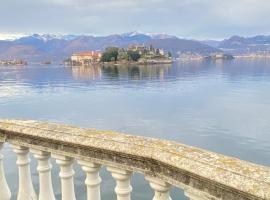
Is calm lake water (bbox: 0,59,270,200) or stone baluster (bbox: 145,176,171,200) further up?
stone baluster (bbox: 145,176,171,200)

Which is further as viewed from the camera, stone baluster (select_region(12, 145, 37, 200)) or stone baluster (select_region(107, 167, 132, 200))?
stone baluster (select_region(12, 145, 37, 200))

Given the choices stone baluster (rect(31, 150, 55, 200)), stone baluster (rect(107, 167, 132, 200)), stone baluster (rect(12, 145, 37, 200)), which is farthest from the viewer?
stone baluster (rect(12, 145, 37, 200))

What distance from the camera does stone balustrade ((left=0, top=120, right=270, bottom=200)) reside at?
2.55 meters

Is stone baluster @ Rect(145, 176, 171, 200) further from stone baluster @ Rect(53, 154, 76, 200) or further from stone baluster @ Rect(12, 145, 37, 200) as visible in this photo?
stone baluster @ Rect(12, 145, 37, 200)

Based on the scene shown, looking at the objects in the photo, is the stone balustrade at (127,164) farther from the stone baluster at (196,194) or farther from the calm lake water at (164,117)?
the calm lake water at (164,117)

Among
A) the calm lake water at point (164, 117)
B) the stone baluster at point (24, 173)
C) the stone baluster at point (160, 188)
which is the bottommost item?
the calm lake water at point (164, 117)

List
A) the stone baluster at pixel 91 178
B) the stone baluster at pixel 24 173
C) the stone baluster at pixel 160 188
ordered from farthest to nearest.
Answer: the stone baluster at pixel 24 173
the stone baluster at pixel 91 178
the stone baluster at pixel 160 188

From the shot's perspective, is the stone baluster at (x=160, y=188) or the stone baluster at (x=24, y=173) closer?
the stone baluster at (x=160, y=188)

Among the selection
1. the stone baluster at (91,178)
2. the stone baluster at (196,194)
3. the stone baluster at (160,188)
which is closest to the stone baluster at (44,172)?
the stone baluster at (91,178)

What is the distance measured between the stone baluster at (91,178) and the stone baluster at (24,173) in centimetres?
109

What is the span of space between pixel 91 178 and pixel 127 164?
605 millimetres

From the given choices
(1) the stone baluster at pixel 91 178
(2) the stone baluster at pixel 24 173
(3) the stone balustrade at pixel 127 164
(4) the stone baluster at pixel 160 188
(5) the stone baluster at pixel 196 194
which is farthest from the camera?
(2) the stone baluster at pixel 24 173

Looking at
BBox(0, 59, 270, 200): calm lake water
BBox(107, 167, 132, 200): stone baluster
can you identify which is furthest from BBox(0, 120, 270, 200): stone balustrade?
BBox(0, 59, 270, 200): calm lake water

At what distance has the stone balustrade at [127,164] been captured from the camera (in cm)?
255
